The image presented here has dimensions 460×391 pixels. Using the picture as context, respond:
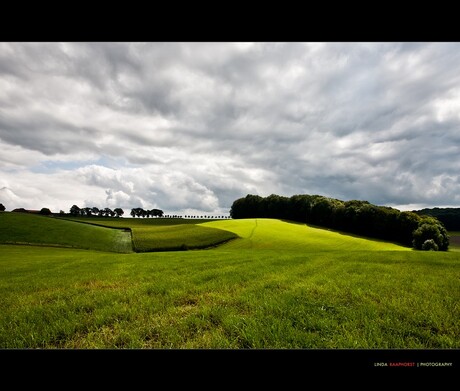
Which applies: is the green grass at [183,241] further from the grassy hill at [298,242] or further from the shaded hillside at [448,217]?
the shaded hillside at [448,217]

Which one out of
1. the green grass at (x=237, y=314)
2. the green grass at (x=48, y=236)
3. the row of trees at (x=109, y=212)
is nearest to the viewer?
the green grass at (x=237, y=314)

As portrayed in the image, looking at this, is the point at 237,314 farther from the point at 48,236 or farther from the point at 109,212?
the point at 109,212

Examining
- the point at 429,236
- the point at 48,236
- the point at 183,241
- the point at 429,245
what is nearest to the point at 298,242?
the point at 183,241

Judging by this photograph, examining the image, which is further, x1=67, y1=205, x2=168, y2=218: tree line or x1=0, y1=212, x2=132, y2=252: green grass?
x1=67, y1=205, x2=168, y2=218: tree line

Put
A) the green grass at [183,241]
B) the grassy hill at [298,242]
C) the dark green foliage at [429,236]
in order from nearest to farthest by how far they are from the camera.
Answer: the grassy hill at [298,242], the green grass at [183,241], the dark green foliage at [429,236]

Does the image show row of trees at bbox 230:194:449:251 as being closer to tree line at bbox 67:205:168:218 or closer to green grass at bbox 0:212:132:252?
green grass at bbox 0:212:132:252

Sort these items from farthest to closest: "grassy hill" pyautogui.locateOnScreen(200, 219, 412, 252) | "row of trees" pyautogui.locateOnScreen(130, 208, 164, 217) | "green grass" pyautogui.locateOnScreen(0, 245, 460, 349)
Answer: "row of trees" pyautogui.locateOnScreen(130, 208, 164, 217), "grassy hill" pyautogui.locateOnScreen(200, 219, 412, 252), "green grass" pyautogui.locateOnScreen(0, 245, 460, 349)

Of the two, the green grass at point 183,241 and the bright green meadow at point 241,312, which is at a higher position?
the bright green meadow at point 241,312

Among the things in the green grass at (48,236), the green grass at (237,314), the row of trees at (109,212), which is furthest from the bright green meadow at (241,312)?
the row of trees at (109,212)

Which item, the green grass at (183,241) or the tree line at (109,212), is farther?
the tree line at (109,212)

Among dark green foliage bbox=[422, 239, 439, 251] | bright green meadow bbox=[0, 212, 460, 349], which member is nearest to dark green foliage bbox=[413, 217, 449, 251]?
dark green foliage bbox=[422, 239, 439, 251]
